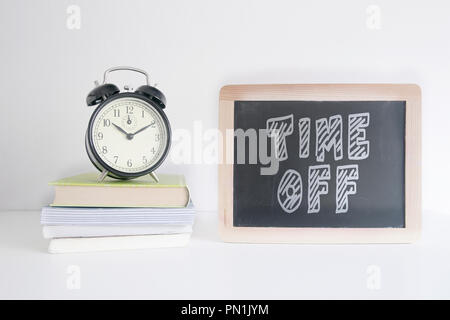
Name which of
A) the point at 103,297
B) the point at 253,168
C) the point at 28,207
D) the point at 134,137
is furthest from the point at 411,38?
the point at 28,207

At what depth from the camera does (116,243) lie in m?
0.81

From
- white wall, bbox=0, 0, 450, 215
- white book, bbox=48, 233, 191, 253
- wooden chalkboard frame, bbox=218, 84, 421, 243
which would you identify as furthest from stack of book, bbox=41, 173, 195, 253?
white wall, bbox=0, 0, 450, 215

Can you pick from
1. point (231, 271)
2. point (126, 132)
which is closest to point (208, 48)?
point (126, 132)

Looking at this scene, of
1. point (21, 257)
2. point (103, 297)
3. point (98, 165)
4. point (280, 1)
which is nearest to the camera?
point (103, 297)

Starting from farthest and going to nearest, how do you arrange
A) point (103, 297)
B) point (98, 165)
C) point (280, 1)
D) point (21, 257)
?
point (280, 1) < point (98, 165) < point (21, 257) < point (103, 297)

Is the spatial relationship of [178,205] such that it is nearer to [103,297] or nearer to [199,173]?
[103,297]

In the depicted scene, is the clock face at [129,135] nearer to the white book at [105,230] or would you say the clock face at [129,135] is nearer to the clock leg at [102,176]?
the clock leg at [102,176]

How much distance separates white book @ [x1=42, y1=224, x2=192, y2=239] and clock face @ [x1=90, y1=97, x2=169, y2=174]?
0.44 feet

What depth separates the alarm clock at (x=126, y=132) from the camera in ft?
2.86

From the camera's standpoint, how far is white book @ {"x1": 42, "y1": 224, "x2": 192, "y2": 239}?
78 centimetres

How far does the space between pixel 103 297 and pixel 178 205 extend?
291 millimetres

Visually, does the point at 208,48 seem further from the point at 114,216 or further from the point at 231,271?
the point at 231,271

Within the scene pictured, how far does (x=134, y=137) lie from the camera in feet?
2.94

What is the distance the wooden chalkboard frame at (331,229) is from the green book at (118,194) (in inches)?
4.9
